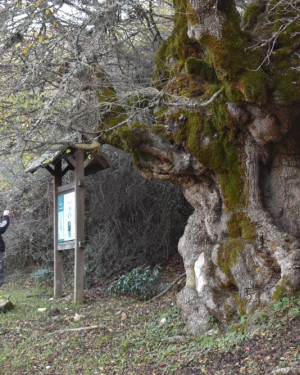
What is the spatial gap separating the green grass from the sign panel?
164 cm

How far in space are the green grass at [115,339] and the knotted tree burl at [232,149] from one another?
0.41 metres

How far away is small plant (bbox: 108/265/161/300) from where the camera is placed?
11219 mm

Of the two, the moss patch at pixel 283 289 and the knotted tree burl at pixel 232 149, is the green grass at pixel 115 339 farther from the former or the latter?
the knotted tree burl at pixel 232 149

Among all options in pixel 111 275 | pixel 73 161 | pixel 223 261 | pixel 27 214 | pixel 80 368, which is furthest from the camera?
pixel 27 214

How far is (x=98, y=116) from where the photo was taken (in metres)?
8.87

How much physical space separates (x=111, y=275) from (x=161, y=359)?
7239 millimetres

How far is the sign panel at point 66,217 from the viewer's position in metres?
11.5

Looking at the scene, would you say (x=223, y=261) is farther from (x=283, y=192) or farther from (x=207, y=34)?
(x=207, y=34)

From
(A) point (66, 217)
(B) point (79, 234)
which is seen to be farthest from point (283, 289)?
(A) point (66, 217)

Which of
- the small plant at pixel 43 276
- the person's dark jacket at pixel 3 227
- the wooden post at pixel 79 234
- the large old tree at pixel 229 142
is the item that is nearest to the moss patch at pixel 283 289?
the large old tree at pixel 229 142

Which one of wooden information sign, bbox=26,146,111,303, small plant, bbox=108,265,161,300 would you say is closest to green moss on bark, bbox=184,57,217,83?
wooden information sign, bbox=26,146,111,303

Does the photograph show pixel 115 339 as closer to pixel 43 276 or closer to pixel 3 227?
pixel 3 227

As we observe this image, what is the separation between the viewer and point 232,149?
759 centimetres

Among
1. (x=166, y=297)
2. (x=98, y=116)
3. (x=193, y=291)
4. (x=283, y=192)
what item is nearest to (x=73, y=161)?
(x=98, y=116)
